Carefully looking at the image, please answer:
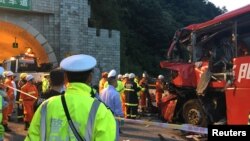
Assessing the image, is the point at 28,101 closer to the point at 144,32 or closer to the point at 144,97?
the point at 144,97

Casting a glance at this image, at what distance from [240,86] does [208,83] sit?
1.61 m

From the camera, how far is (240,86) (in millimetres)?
8695

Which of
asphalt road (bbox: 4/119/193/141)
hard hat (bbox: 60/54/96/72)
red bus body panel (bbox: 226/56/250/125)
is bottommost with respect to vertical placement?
asphalt road (bbox: 4/119/193/141)

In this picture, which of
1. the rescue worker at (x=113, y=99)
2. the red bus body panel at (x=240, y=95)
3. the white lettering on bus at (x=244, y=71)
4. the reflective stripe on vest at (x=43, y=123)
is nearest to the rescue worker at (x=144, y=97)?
the red bus body panel at (x=240, y=95)

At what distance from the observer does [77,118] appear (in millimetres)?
2916

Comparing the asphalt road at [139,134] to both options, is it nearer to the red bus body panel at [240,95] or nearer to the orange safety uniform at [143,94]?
the red bus body panel at [240,95]

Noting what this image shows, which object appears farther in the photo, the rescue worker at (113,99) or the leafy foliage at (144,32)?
the leafy foliage at (144,32)

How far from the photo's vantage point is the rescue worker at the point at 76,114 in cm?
290

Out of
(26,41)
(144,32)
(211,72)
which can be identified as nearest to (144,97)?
(211,72)

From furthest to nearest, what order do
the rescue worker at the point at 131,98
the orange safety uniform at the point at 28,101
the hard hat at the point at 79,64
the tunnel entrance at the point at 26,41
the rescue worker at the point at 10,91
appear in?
the tunnel entrance at the point at 26,41, the rescue worker at the point at 131,98, the rescue worker at the point at 10,91, the orange safety uniform at the point at 28,101, the hard hat at the point at 79,64

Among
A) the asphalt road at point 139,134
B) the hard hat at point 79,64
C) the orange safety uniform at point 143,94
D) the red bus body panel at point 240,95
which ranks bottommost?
the asphalt road at point 139,134

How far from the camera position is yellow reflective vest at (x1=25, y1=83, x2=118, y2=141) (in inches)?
114

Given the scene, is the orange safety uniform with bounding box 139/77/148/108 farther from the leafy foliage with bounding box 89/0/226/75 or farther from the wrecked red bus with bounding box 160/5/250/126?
the leafy foliage with bounding box 89/0/226/75

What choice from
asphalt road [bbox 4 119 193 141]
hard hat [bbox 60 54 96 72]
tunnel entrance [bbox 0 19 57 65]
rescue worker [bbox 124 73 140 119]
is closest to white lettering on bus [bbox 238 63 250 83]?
asphalt road [bbox 4 119 193 141]
